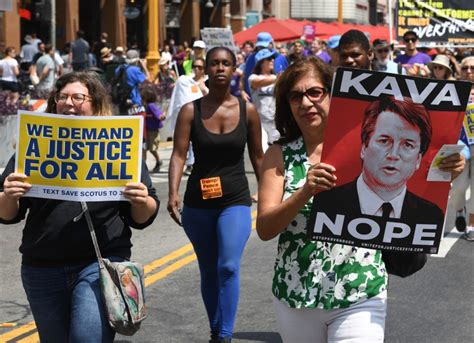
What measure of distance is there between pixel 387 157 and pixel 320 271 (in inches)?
20.7

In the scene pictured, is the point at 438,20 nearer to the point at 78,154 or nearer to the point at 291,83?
the point at 291,83

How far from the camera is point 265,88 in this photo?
14.6 metres

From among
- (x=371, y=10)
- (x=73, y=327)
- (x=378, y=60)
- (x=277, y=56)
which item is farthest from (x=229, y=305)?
(x=371, y=10)

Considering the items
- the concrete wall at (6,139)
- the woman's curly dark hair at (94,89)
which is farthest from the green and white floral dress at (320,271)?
the concrete wall at (6,139)

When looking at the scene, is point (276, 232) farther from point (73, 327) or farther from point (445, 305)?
point (445, 305)

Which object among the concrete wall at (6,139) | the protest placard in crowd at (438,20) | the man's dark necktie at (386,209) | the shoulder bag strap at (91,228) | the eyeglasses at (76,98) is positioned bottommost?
the concrete wall at (6,139)

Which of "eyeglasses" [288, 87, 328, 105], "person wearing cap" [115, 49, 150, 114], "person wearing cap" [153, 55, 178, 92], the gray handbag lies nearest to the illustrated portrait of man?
"eyeglasses" [288, 87, 328, 105]

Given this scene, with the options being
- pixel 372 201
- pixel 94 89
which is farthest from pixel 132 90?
pixel 372 201

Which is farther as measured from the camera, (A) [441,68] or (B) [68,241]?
(A) [441,68]

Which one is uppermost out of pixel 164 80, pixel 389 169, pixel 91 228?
pixel 389 169

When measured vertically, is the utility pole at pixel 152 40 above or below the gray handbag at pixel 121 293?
above

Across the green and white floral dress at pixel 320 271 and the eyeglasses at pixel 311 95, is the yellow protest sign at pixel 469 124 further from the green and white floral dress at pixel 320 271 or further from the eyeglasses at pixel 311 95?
Result: the green and white floral dress at pixel 320 271

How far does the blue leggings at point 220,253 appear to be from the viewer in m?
6.67

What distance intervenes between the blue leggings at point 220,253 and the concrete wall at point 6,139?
10.2m
